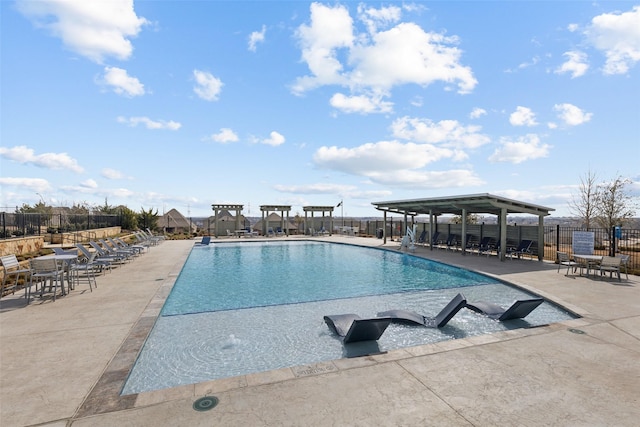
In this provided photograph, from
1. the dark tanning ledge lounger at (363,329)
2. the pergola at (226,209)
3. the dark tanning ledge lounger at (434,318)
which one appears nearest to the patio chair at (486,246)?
the dark tanning ledge lounger at (434,318)

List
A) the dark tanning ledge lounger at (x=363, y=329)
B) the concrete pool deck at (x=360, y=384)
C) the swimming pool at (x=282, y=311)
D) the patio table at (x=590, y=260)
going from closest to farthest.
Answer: the concrete pool deck at (x=360, y=384) < the swimming pool at (x=282, y=311) < the dark tanning ledge lounger at (x=363, y=329) < the patio table at (x=590, y=260)

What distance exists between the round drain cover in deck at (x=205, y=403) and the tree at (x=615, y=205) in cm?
2455

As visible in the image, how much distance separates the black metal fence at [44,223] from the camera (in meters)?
10.9

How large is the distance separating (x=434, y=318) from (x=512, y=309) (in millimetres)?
1412

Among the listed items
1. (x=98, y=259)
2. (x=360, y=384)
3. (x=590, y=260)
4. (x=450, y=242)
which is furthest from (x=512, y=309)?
(x=450, y=242)

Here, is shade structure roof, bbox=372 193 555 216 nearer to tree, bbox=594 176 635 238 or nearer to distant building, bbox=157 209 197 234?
tree, bbox=594 176 635 238

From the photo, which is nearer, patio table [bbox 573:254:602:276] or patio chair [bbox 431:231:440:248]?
patio table [bbox 573:254:602:276]

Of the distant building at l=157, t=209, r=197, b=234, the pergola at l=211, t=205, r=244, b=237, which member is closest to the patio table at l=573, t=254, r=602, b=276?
the pergola at l=211, t=205, r=244, b=237

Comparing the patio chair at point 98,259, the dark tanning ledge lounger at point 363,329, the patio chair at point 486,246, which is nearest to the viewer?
the dark tanning ledge lounger at point 363,329

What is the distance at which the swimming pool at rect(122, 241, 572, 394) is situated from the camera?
14.5 feet

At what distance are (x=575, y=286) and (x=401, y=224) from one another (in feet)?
57.7

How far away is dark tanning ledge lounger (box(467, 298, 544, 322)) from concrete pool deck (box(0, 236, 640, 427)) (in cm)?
61

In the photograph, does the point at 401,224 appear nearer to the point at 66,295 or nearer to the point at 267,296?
the point at 267,296

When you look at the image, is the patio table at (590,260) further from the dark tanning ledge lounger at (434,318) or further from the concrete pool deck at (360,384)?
the dark tanning ledge lounger at (434,318)
